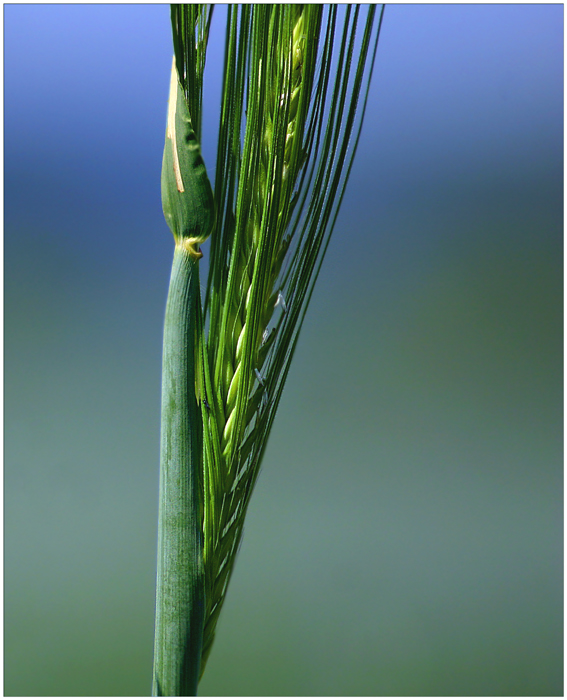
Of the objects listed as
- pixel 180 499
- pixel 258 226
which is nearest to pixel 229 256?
pixel 258 226

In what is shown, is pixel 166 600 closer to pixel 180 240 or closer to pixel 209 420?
pixel 209 420

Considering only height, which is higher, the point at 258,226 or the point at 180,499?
the point at 258,226

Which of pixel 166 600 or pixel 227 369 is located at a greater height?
pixel 227 369

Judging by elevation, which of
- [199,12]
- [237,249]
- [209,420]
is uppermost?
[199,12]

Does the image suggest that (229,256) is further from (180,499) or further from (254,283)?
(180,499)

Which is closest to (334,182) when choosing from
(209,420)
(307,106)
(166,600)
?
(307,106)
